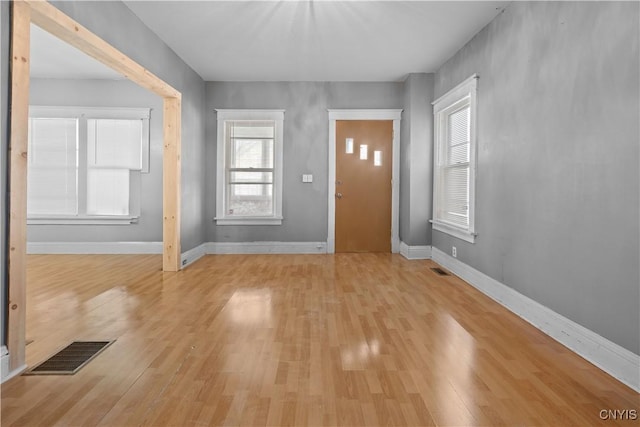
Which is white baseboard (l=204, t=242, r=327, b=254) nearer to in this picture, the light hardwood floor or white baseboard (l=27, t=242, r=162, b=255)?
white baseboard (l=27, t=242, r=162, b=255)

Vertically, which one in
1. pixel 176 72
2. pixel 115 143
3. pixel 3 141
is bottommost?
pixel 3 141

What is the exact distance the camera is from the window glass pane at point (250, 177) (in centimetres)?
675

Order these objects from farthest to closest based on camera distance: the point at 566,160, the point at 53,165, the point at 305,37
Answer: the point at 53,165, the point at 305,37, the point at 566,160

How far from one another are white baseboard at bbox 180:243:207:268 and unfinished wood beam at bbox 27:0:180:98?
2.19 metres

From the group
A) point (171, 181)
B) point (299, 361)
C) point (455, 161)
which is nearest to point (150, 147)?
point (171, 181)

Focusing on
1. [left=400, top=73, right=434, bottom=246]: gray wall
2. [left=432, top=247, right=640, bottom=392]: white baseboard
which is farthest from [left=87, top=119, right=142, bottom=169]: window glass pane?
[left=432, top=247, right=640, bottom=392]: white baseboard

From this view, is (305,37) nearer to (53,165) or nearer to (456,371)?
(456,371)

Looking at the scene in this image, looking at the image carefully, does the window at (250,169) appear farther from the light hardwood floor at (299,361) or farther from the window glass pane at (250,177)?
the light hardwood floor at (299,361)

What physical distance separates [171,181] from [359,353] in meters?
3.64

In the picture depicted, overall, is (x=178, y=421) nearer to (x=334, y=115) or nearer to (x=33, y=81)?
(x=334, y=115)

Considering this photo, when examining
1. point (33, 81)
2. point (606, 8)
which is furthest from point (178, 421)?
point (33, 81)

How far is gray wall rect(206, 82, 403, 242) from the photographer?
6.66 m

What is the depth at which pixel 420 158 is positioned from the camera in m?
6.18

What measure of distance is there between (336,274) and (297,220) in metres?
1.86
